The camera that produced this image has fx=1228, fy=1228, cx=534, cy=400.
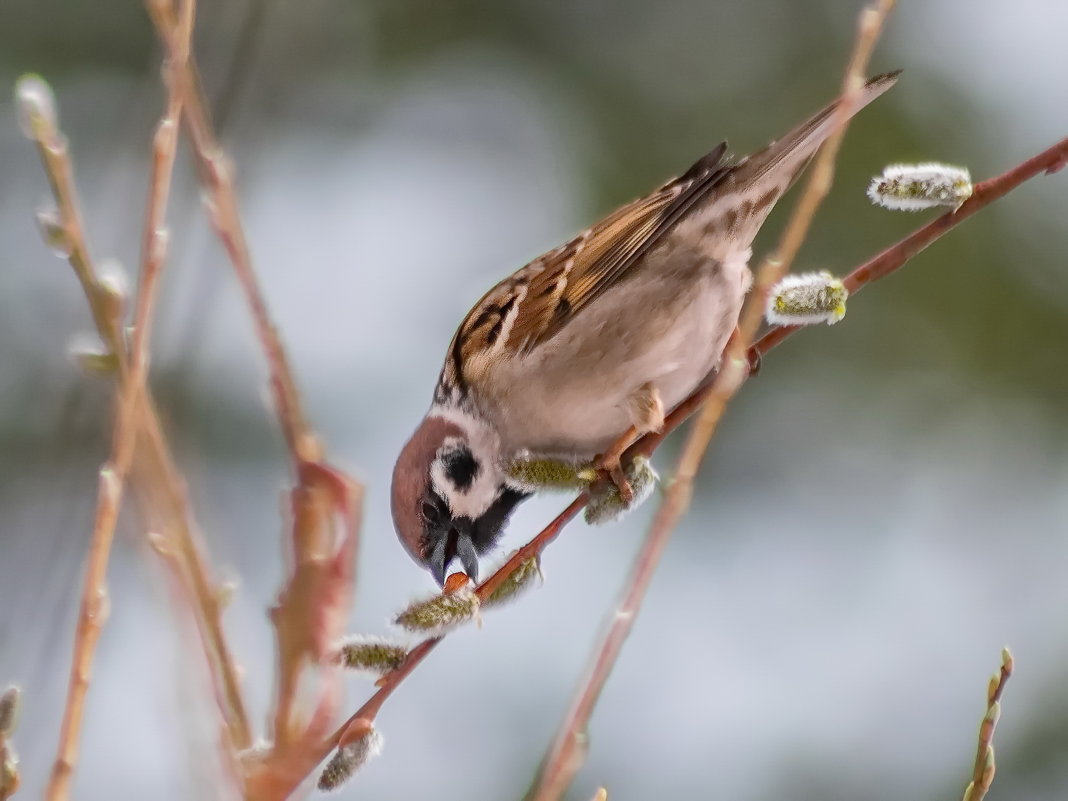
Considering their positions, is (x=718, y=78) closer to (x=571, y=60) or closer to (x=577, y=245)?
(x=571, y=60)

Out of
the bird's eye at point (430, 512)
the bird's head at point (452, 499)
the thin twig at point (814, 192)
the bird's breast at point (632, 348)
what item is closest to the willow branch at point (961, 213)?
the thin twig at point (814, 192)

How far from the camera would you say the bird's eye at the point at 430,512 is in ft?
7.50

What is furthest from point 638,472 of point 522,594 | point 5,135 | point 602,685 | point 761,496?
point 5,135

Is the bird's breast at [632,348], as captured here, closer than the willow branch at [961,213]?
No

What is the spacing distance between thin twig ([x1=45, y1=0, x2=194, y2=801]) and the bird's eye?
1235mm

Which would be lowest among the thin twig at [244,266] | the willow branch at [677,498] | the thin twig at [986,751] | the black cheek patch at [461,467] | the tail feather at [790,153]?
the thin twig at [986,751]

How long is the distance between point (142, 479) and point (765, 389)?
3809mm

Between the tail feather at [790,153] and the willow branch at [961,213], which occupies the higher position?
the tail feather at [790,153]

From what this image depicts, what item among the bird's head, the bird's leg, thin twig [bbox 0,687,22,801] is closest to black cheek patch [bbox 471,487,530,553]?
the bird's head

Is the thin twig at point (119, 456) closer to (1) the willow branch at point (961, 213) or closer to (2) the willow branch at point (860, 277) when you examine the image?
(2) the willow branch at point (860, 277)

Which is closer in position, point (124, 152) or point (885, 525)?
point (124, 152)

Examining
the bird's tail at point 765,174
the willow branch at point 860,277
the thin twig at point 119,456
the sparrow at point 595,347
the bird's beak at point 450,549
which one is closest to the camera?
the thin twig at point 119,456

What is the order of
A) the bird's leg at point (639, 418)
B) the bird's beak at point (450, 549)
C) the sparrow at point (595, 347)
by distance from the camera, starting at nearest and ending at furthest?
the bird's leg at point (639, 418), the sparrow at point (595, 347), the bird's beak at point (450, 549)

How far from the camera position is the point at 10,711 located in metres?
0.91
